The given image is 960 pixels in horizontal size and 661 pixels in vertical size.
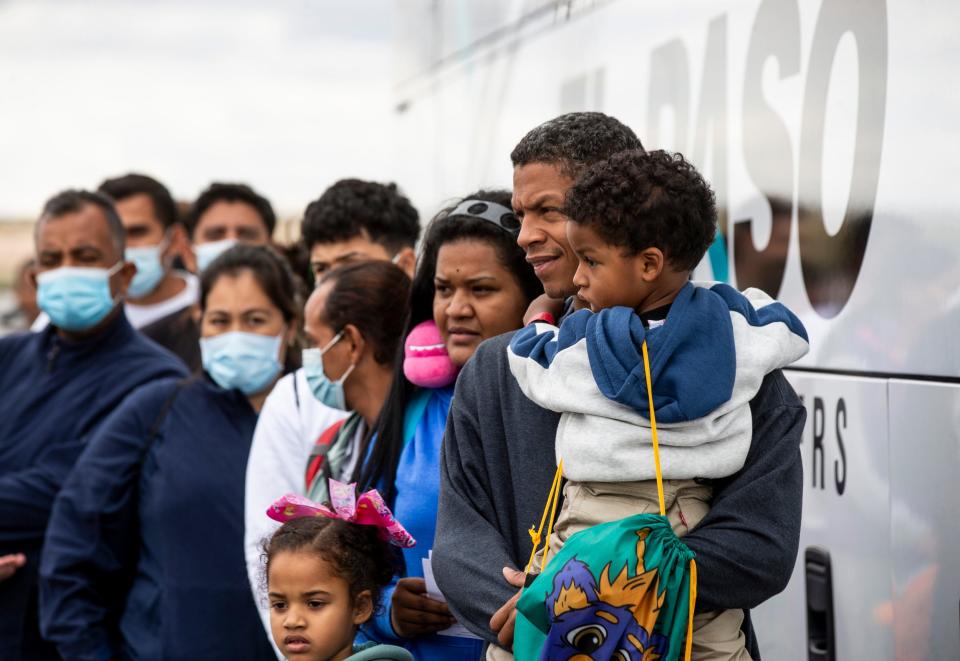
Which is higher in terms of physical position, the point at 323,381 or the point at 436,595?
the point at 323,381

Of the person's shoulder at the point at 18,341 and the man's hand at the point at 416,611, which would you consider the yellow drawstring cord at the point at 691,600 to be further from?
the person's shoulder at the point at 18,341

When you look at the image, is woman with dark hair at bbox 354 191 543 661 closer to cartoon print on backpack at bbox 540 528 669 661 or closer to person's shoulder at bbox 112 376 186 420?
cartoon print on backpack at bbox 540 528 669 661

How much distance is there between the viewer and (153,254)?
20.9ft

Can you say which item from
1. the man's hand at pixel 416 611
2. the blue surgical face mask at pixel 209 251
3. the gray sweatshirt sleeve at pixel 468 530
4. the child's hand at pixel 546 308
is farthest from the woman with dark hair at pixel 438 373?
the blue surgical face mask at pixel 209 251

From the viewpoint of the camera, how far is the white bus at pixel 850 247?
7.79 ft

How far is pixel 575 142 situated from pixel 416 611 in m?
0.98

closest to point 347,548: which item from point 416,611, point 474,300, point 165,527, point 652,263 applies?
point 416,611

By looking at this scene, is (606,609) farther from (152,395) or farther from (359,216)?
(152,395)

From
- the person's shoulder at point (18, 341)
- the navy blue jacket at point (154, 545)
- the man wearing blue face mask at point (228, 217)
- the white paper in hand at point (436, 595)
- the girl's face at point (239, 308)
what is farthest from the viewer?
the man wearing blue face mask at point (228, 217)

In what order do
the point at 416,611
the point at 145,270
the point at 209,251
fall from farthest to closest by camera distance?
1. the point at 145,270
2. the point at 209,251
3. the point at 416,611

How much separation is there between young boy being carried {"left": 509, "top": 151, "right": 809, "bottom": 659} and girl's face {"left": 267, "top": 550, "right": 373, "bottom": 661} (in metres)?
0.82

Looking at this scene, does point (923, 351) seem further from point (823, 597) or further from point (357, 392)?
point (357, 392)

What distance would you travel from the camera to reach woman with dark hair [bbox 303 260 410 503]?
3.33 metres

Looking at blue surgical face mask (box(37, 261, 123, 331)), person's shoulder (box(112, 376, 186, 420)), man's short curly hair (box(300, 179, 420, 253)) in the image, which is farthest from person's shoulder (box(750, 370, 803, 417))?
blue surgical face mask (box(37, 261, 123, 331))
